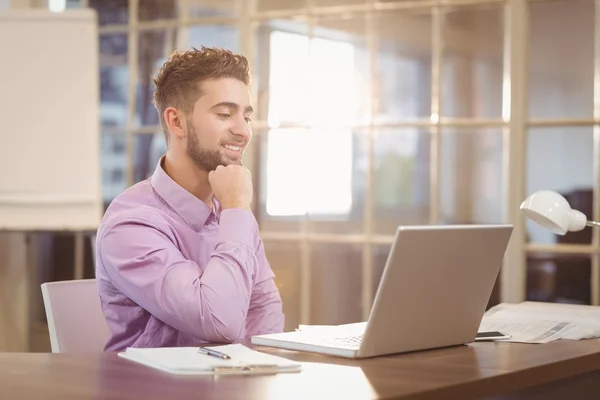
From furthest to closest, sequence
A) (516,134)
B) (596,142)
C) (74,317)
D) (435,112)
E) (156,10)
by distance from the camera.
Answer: (156,10), (435,112), (516,134), (596,142), (74,317)

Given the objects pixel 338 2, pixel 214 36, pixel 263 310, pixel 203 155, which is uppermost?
pixel 338 2

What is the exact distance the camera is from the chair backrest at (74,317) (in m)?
2.19

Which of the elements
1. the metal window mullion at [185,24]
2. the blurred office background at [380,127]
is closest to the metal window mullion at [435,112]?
the blurred office background at [380,127]

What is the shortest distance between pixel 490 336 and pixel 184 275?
635mm

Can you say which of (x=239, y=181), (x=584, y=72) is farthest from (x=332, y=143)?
(x=239, y=181)

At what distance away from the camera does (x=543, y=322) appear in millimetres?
2150

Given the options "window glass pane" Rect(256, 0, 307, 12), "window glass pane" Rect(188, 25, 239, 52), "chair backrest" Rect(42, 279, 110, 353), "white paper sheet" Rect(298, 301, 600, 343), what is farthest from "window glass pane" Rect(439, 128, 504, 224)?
"chair backrest" Rect(42, 279, 110, 353)

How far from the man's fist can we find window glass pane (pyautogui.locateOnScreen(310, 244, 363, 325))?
1.92m

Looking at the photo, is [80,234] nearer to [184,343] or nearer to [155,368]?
[184,343]

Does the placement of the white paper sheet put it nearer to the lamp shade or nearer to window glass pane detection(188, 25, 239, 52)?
the lamp shade

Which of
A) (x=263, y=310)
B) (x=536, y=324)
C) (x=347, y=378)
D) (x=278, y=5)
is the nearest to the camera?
(x=347, y=378)

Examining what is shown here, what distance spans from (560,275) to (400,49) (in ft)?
3.69

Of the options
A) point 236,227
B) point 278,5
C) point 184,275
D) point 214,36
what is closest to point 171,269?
point 184,275

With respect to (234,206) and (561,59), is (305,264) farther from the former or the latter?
(234,206)
